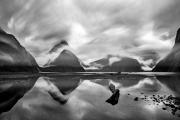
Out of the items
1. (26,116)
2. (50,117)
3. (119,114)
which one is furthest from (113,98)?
(26,116)

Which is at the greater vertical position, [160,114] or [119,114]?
[119,114]

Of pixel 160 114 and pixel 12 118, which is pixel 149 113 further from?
pixel 12 118

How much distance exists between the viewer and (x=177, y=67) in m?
194

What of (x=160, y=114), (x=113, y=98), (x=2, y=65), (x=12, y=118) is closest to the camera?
(x=12, y=118)

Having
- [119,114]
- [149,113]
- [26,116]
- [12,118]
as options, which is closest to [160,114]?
[149,113]

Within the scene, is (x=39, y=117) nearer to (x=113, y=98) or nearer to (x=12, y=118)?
(x=12, y=118)

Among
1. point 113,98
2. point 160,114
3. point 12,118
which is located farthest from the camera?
point 113,98

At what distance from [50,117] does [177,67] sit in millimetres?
213034

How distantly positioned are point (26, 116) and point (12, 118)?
140cm

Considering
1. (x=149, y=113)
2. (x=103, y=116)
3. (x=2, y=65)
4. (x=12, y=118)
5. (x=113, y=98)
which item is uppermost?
(x=12, y=118)

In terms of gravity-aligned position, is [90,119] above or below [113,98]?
above

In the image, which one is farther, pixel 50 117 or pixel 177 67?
pixel 177 67

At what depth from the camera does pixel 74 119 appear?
15.8m

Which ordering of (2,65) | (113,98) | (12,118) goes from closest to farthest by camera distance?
1. (12,118)
2. (113,98)
3. (2,65)
